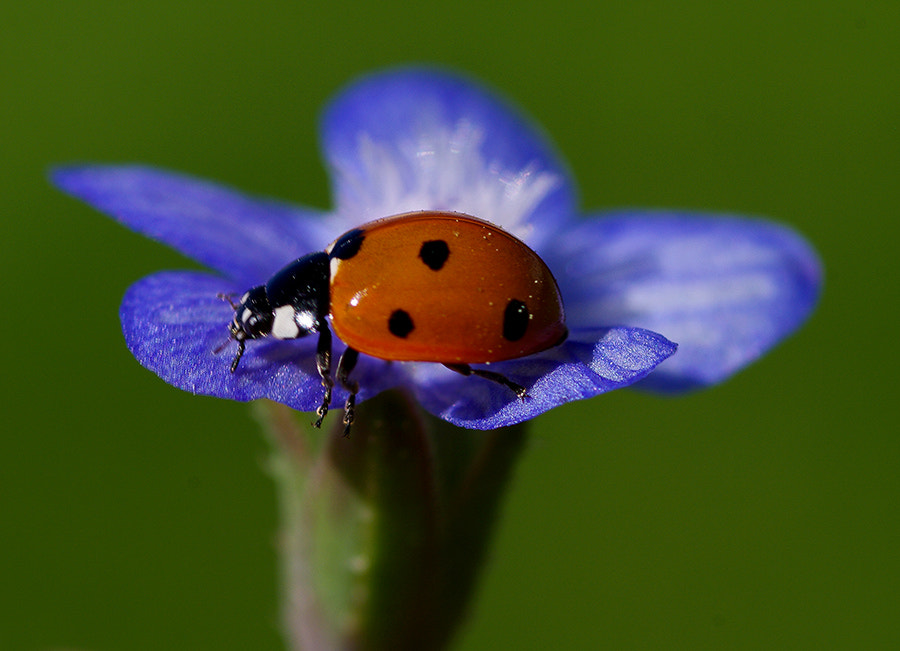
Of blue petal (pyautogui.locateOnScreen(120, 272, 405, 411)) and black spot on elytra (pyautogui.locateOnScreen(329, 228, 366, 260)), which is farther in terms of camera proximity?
black spot on elytra (pyautogui.locateOnScreen(329, 228, 366, 260))

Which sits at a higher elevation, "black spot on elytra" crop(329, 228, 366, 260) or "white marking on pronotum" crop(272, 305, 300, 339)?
"black spot on elytra" crop(329, 228, 366, 260)

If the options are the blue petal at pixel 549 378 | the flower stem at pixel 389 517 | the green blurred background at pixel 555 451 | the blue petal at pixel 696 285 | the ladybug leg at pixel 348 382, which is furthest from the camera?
the green blurred background at pixel 555 451

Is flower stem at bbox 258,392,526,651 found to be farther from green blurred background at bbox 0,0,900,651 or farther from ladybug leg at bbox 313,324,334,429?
green blurred background at bbox 0,0,900,651

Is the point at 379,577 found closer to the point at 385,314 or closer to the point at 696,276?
the point at 385,314

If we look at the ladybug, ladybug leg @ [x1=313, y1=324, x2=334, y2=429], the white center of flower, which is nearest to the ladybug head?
the ladybug

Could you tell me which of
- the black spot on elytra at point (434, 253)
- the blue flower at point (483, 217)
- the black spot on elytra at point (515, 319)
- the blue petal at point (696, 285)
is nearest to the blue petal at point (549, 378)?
the blue flower at point (483, 217)

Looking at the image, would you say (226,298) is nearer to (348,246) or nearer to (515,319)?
(348,246)

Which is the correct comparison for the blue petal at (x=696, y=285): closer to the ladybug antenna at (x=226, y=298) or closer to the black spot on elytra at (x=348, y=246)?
the black spot on elytra at (x=348, y=246)
